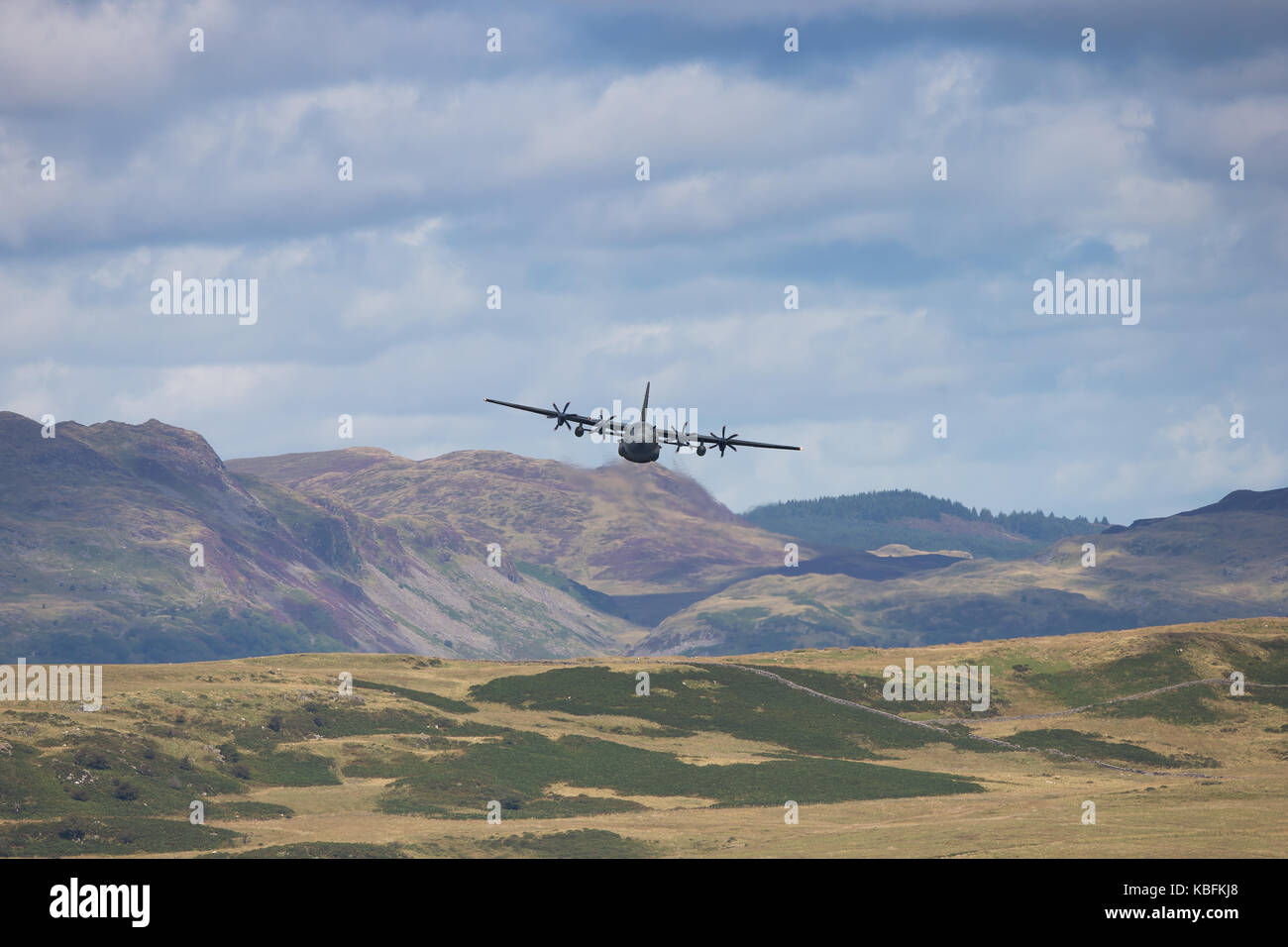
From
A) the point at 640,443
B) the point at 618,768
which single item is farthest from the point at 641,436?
the point at 618,768

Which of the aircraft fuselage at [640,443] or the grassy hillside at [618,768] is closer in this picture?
the aircraft fuselage at [640,443]

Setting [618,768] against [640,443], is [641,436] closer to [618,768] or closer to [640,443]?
[640,443]

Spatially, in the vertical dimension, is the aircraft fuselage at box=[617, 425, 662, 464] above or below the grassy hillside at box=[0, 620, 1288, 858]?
above

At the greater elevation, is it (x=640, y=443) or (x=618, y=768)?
(x=640, y=443)

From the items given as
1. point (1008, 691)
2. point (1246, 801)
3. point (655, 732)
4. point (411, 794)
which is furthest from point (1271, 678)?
point (411, 794)

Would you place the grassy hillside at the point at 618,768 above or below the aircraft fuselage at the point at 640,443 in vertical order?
below

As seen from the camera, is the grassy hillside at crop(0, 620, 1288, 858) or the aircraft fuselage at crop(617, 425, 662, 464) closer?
the aircraft fuselage at crop(617, 425, 662, 464)
